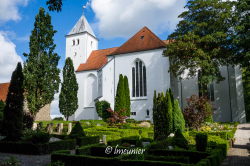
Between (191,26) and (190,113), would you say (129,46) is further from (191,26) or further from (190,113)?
(190,113)

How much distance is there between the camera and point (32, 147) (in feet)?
36.7

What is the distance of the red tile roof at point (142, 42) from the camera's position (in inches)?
1155

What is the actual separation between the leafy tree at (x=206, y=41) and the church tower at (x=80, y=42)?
22352 mm

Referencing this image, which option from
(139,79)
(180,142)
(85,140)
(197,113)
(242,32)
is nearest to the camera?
(180,142)

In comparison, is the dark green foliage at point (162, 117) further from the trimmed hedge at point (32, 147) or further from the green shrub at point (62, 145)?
the trimmed hedge at point (32, 147)

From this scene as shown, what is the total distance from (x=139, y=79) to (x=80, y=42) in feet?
63.6

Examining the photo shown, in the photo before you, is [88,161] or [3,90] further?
[3,90]

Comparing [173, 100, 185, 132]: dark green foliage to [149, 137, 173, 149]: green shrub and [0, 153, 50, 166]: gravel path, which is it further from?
[0, 153, 50, 166]: gravel path

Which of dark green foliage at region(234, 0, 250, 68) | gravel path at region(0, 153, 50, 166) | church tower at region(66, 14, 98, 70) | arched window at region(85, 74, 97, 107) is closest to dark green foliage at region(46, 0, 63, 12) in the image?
gravel path at region(0, 153, 50, 166)

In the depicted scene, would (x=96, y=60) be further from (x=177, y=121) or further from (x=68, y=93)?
(x=177, y=121)

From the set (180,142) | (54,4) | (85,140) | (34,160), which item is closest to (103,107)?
(85,140)

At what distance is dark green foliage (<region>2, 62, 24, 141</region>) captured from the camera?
12.9 meters

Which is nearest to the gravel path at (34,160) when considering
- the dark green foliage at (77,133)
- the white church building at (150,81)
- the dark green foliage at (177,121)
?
the dark green foliage at (77,133)

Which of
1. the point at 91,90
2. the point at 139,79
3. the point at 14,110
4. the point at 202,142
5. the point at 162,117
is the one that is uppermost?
the point at 139,79
